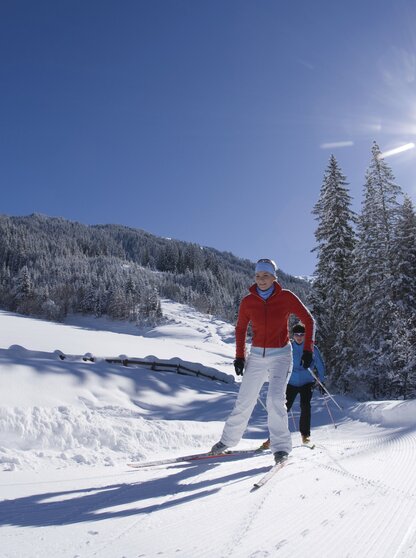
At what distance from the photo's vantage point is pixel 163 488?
3.40 m

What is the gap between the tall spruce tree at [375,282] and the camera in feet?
67.4

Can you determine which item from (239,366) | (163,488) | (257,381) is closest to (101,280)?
(239,366)

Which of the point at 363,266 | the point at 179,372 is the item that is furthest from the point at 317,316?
the point at 179,372

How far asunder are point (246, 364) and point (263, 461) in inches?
42.6

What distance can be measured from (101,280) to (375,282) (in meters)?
84.6

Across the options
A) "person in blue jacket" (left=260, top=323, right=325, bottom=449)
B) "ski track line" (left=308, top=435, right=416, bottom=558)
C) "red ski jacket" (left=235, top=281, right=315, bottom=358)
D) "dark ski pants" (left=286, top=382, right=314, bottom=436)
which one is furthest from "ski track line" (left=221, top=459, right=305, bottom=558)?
"person in blue jacket" (left=260, top=323, right=325, bottom=449)

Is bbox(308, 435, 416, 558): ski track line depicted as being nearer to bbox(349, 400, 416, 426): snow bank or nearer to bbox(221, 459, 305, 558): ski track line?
bbox(221, 459, 305, 558): ski track line

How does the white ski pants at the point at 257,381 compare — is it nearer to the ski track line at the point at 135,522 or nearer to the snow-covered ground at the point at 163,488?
the snow-covered ground at the point at 163,488

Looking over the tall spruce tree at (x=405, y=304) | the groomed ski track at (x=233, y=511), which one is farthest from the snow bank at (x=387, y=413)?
the tall spruce tree at (x=405, y=304)

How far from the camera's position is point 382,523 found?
2.27 metres

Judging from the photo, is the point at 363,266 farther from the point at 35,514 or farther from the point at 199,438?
the point at 35,514

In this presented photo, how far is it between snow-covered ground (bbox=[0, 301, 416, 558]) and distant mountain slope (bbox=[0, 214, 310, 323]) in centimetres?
5470

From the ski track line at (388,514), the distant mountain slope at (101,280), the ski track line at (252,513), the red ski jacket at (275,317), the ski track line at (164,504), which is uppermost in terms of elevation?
the distant mountain slope at (101,280)

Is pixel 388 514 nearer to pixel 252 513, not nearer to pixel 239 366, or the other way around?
pixel 252 513
